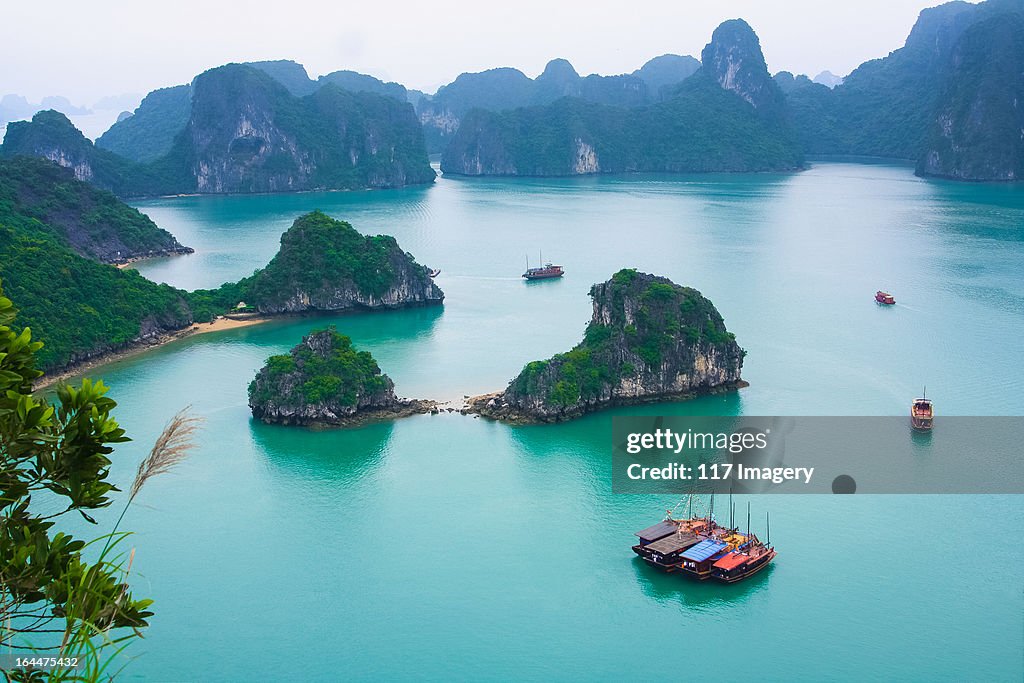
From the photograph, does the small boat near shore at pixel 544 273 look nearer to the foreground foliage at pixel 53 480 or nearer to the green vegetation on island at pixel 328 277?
the green vegetation on island at pixel 328 277

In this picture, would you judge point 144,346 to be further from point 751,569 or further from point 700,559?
point 751,569

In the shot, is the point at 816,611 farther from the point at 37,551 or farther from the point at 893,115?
the point at 893,115

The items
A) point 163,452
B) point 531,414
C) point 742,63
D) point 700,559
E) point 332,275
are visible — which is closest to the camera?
point 163,452

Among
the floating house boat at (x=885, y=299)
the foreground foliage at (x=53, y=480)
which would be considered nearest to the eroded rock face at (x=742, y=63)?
the floating house boat at (x=885, y=299)

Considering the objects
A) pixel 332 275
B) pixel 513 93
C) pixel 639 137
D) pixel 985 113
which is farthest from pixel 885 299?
pixel 513 93

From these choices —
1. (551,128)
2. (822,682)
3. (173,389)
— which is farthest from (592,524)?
(551,128)

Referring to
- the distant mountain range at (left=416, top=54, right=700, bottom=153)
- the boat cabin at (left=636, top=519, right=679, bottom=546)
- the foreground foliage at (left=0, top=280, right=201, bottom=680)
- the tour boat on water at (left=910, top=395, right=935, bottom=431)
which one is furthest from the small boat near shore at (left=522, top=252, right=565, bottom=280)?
the distant mountain range at (left=416, top=54, right=700, bottom=153)
